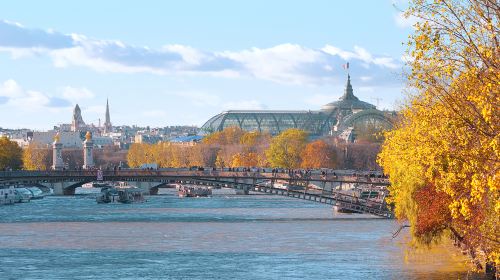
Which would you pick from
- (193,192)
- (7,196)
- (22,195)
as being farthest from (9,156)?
(7,196)

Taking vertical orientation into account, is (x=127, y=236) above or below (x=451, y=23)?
below

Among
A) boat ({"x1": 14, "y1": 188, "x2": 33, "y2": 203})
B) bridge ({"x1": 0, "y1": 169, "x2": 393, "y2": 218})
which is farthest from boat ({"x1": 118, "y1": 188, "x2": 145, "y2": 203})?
boat ({"x1": 14, "y1": 188, "x2": 33, "y2": 203})

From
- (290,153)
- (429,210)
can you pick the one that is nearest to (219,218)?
(429,210)

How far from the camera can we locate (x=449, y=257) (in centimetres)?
5016

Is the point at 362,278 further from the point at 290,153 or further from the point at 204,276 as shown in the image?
the point at 290,153

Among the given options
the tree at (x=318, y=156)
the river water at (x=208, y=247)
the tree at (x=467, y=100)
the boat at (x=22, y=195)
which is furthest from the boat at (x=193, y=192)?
the tree at (x=467, y=100)

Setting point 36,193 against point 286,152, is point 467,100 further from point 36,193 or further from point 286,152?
point 286,152

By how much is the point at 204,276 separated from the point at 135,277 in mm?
2283

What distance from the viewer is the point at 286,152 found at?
6658 inches

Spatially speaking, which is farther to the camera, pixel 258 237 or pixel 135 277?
pixel 258 237

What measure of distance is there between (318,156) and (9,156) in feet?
123

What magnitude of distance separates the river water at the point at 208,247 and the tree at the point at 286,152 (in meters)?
76.4

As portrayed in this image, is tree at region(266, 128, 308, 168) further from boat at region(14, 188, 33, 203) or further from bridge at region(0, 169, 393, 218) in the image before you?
bridge at region(0, 169, 393, 218)

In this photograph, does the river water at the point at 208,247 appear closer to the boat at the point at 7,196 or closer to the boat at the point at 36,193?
the boat at the point at 7,196
